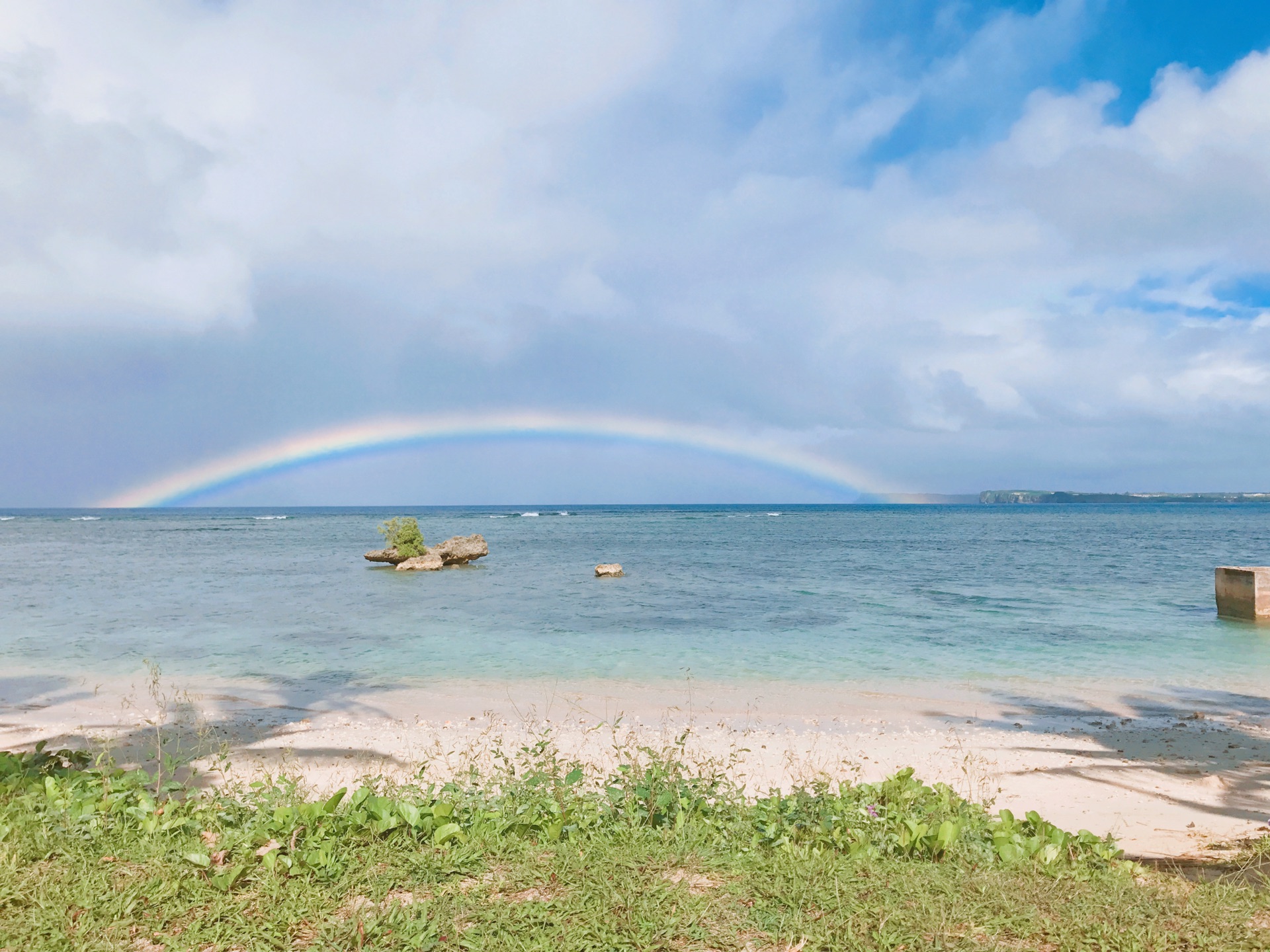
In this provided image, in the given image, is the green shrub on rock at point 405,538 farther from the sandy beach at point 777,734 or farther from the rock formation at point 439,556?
the sandy beach at point 777,734

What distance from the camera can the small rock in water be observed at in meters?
35.8

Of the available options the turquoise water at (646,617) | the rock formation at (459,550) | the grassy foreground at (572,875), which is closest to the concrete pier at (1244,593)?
the turquoise water at (646,617)

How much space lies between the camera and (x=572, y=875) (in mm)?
4309

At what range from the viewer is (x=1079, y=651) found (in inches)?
629

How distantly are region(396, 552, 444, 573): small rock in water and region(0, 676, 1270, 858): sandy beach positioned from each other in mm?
22632

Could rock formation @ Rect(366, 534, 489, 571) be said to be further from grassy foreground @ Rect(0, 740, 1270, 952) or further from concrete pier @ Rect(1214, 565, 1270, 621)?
grassy foreground @ Rect(0, 740, 1270, 952)

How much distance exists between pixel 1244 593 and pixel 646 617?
15.8 metres

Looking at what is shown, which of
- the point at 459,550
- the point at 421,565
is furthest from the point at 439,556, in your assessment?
the point at 421,565

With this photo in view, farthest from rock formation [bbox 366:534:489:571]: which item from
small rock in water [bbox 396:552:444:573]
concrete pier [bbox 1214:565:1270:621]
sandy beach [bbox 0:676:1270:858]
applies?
concrete pier [bbox 1214:565:1270:621]

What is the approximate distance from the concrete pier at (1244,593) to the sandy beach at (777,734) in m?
8.97

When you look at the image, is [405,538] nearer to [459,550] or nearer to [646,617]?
[459,550]

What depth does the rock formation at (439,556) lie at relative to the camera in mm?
36188

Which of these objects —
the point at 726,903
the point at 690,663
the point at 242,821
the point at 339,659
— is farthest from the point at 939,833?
the point at 339,659

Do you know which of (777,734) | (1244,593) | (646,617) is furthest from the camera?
(646,617)
